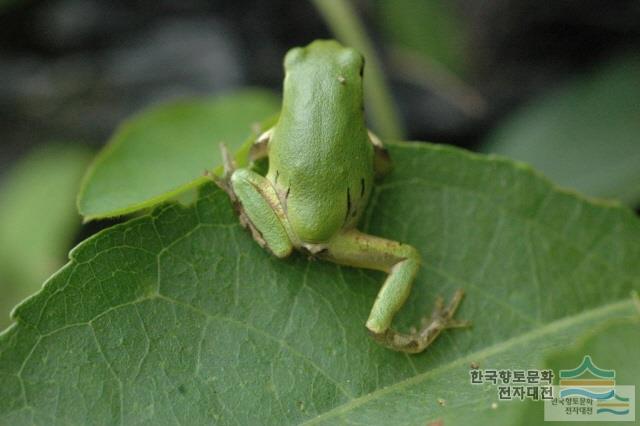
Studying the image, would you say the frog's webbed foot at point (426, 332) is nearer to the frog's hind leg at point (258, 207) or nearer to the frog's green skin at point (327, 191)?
the frog's green skin at point (327, 191)

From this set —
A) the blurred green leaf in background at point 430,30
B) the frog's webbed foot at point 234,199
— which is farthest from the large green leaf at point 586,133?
the frog's webbed foot at point 234,199

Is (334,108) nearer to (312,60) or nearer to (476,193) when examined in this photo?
(312,60)

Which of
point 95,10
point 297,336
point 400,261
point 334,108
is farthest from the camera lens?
point 95,10

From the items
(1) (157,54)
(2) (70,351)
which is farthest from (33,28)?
(2) (70,351)

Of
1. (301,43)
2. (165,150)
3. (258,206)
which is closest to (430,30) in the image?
(301,43)

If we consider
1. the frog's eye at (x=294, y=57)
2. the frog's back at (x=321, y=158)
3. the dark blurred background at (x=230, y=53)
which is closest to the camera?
the frog's back at (x=321, y=158)

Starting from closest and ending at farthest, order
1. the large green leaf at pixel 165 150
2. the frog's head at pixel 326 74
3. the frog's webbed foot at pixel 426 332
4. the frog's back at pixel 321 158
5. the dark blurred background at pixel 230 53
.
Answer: the frog's webbed foot at pixel 426 332 → the large green leaf at pixel 165 150 → the frog's back at pixel 321 158 → the frog's head at pixel 326 74 → the dark blurred background at pixel 230 53

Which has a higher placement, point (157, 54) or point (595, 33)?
point (157, 54)
